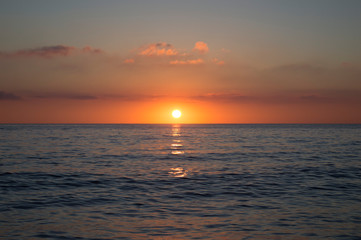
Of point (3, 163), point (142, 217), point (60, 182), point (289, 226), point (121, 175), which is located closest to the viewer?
point (289, 226)

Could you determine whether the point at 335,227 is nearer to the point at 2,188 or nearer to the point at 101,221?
the point at 101,221

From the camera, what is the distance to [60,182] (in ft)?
65.0

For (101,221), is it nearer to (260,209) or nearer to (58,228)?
(58,228)

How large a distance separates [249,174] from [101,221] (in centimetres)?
1390

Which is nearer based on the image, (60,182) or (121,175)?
(60,182)

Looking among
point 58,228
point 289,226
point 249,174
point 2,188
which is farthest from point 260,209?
point 2,188

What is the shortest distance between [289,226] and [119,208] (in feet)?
22.3

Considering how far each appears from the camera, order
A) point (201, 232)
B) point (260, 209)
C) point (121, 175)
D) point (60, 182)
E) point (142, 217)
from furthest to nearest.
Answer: point (121, 175), point (60, 182), point (260, 209), point (142, 217), point (201, 232)

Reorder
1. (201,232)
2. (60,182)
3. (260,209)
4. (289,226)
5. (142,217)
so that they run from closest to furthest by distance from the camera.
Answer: (201,232), (289,226), (142,217), (260,209), (60,182)

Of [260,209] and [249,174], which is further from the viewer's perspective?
[249,174]

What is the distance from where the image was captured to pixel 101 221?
11719 mm

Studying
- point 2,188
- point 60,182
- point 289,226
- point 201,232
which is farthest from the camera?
point 60,182

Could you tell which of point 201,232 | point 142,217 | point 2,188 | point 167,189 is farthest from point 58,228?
point 2,188

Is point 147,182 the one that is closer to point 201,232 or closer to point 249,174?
point 249,174
